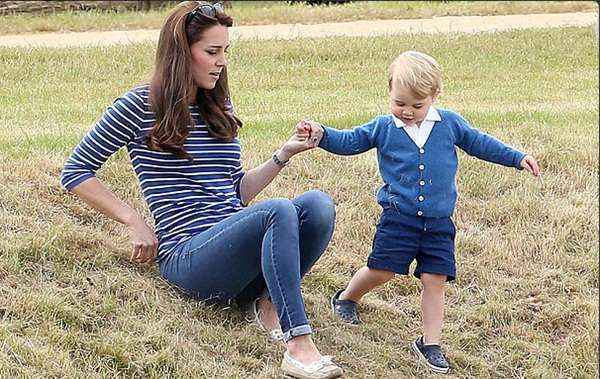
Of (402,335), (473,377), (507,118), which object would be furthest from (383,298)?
(507,118)

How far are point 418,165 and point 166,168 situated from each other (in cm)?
103

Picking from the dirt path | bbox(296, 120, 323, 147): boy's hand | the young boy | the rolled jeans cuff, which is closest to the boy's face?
the young boy

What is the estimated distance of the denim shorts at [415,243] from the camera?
4699 millimetres

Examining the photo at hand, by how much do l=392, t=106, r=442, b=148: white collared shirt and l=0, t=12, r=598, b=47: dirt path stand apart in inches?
253

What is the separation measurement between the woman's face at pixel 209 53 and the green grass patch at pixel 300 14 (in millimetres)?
7815

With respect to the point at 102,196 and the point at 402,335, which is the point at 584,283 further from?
the point at 102,196

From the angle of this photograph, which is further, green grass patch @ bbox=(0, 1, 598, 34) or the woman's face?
green grass patch @ bbox=(0, 1, 598, 34)

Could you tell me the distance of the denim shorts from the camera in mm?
4699

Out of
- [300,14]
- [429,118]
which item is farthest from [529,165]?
[300,14]

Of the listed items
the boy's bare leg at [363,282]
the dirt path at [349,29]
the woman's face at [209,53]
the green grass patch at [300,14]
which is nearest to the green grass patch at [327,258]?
the boy's bare leg at [363,282]

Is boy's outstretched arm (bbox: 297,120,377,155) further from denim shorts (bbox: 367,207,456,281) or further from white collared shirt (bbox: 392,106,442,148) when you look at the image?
denim shorts (bbox: 367,207,456,281)

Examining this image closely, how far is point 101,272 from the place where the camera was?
480 cm

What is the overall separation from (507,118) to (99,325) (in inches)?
145

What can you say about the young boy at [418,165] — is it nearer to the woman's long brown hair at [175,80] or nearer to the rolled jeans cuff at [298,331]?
the woman's long brown hair at [175,80]
